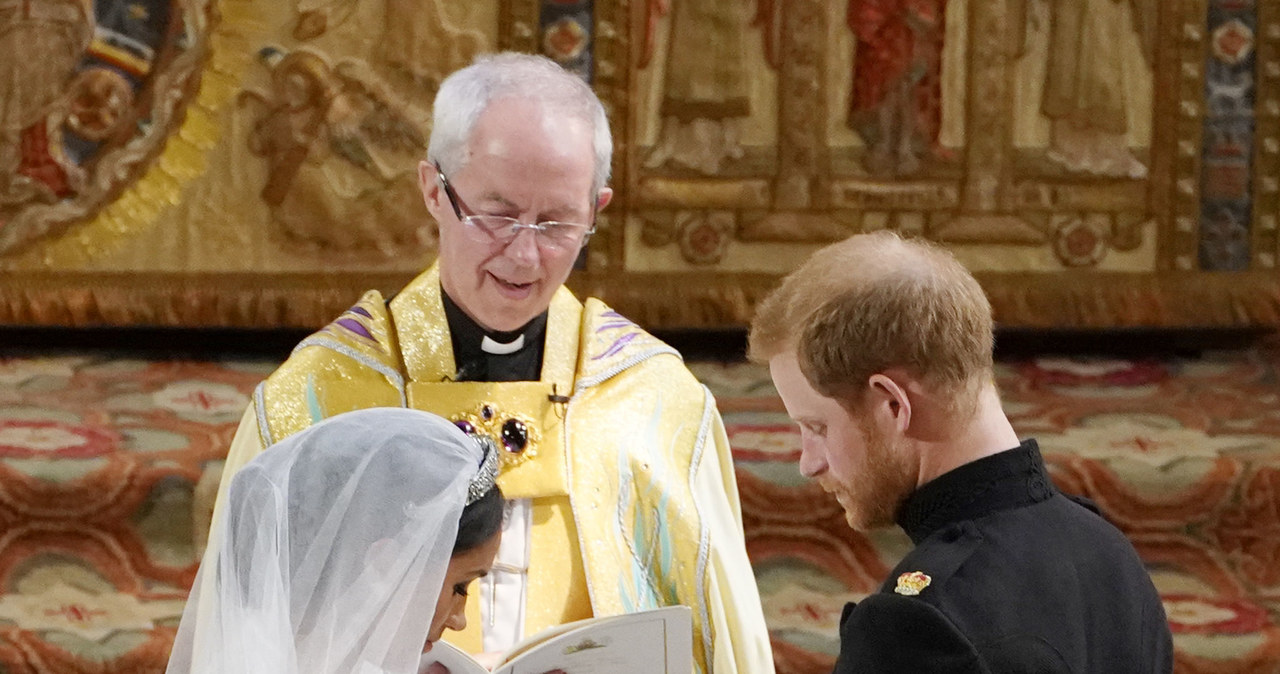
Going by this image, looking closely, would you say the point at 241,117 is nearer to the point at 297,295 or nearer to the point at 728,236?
the point at 297,295

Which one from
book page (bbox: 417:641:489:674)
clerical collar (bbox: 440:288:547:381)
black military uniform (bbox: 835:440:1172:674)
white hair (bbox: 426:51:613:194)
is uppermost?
white hair (bbox: 426:51:613:194)

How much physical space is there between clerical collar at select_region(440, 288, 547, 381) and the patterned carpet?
1.58m

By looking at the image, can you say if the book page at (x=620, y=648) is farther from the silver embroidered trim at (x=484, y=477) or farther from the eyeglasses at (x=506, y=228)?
the eyeglasses at (x=506, y=228)

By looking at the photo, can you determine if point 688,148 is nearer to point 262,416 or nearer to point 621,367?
point 621,367

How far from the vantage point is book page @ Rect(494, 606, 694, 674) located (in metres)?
2.42

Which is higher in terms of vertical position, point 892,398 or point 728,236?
point 892,398

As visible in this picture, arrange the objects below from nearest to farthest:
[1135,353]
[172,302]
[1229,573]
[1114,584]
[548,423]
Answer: [1114,584] < [548,423] < [1229,573] < [172,302] < [1135,353]

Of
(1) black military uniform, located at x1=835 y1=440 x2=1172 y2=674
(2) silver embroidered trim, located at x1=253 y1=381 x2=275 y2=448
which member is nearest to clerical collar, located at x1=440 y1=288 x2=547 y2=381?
(2) silver embroidered trim, located at x1=253 y1=381 x2=275 y2=448

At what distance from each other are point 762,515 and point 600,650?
97.9 inches

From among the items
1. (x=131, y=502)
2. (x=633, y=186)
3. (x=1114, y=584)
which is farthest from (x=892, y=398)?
(x=633, y=186)

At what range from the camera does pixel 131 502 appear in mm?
4762

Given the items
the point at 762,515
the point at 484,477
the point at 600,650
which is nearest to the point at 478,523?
the point at 484,477

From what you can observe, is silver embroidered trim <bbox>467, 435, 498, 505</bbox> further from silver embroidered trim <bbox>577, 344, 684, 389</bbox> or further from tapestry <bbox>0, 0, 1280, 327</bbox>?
tapestry <bbox>0, 0, 1280, 327</bbox>

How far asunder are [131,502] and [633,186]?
2206mm
